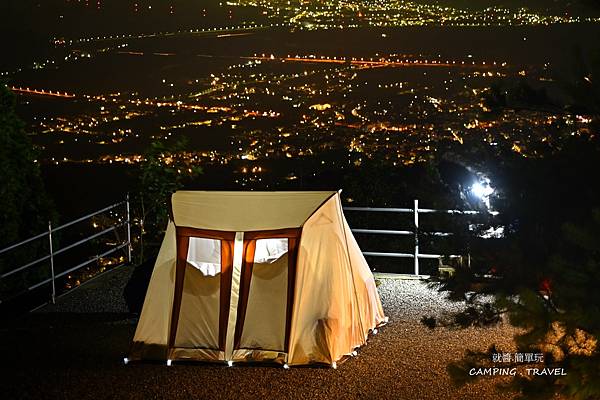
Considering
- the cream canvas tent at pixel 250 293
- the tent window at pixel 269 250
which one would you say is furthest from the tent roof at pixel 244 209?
the tent window at pixel 269 250

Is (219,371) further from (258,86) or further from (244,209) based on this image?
(258,86)

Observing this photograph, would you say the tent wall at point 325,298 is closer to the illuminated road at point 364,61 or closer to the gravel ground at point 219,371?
the gravel ground at point 219,371

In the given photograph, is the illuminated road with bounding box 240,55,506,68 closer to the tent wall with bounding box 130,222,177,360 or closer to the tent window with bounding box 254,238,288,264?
the tent window with bounding box 254,238,288,264

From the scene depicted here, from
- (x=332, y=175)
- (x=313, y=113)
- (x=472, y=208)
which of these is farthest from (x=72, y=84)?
(x=472, y=208)

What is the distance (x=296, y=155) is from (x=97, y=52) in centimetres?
515

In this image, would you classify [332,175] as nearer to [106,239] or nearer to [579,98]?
[106,239]

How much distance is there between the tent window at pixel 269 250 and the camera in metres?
6.90

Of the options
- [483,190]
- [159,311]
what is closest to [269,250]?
[159,311]

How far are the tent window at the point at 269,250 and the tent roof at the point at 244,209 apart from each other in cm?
12

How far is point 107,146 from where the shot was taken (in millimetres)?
20594

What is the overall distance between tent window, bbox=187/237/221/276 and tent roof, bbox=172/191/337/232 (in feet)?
0.44

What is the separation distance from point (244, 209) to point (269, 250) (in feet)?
1.51

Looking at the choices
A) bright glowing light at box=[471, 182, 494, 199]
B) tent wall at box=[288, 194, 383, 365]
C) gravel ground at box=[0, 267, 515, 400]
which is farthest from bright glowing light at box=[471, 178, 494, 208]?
tent wall at box=[288, 194, 383, 365]

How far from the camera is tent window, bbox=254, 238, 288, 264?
6902 mm
